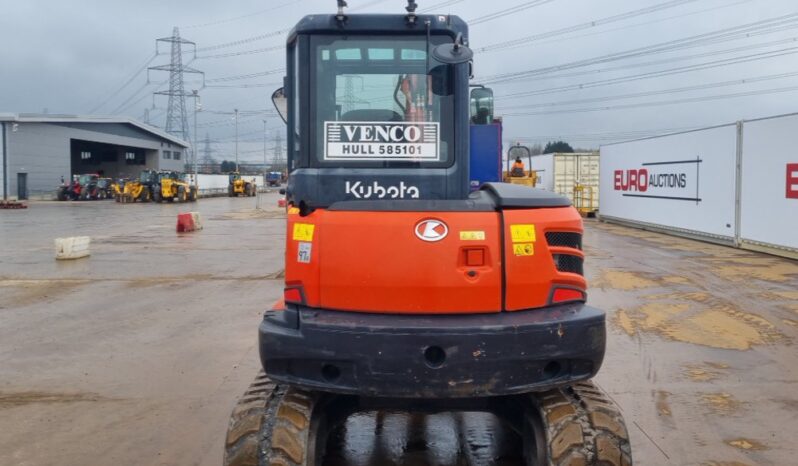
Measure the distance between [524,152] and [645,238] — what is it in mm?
14202

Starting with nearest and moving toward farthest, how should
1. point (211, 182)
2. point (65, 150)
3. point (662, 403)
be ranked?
point (662, 403)
point (65, 150)
point (211, 182)

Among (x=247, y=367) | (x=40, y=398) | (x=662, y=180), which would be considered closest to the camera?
(x=40, y=398)

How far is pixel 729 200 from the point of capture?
1970cm

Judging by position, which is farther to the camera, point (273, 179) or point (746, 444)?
point (273, 179)

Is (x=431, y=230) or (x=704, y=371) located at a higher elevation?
(x=431, y=230)

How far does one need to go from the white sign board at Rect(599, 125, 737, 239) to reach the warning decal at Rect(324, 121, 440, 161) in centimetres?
1752

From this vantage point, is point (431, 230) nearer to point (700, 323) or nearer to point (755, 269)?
point (700, 323)

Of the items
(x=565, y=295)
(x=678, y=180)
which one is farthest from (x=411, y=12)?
(x=678, y=180)

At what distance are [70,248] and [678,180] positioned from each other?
18.1 metres

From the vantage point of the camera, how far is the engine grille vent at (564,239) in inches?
162

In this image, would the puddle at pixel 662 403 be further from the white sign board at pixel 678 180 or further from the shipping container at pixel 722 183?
the white sign board at pixel 678 180

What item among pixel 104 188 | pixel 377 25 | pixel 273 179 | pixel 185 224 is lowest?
pixel 185 224

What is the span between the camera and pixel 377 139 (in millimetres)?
4375

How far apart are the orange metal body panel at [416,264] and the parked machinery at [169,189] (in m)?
52.6
